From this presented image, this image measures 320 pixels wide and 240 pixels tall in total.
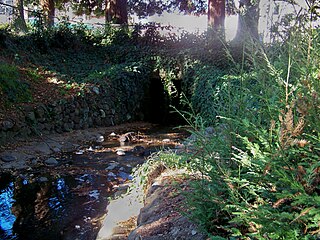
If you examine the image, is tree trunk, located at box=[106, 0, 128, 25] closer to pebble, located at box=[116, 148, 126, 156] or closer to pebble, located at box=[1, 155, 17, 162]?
pebble, located at box=[116, 148, 126, 156]

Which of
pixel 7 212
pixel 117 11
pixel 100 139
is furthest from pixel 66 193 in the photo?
pixel 117 11

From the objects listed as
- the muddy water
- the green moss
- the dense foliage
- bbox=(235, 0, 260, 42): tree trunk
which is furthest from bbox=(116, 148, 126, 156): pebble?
the dense foliage

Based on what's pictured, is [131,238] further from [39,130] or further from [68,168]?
[39,130]

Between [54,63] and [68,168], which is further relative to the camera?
[54,63]

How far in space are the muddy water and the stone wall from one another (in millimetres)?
1189

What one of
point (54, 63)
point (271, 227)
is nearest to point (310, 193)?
point (271, 227)

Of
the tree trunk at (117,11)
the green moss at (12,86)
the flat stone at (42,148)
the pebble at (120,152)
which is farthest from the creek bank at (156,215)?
the tree trunk at (117,11)

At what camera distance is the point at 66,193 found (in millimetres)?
5156

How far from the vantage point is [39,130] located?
7.80 meters

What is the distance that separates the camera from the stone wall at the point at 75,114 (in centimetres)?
738

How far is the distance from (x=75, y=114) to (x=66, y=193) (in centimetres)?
394

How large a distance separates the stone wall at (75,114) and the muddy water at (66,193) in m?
1.19

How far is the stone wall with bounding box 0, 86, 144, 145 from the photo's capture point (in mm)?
7375

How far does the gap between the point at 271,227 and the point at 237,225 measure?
0.37m
